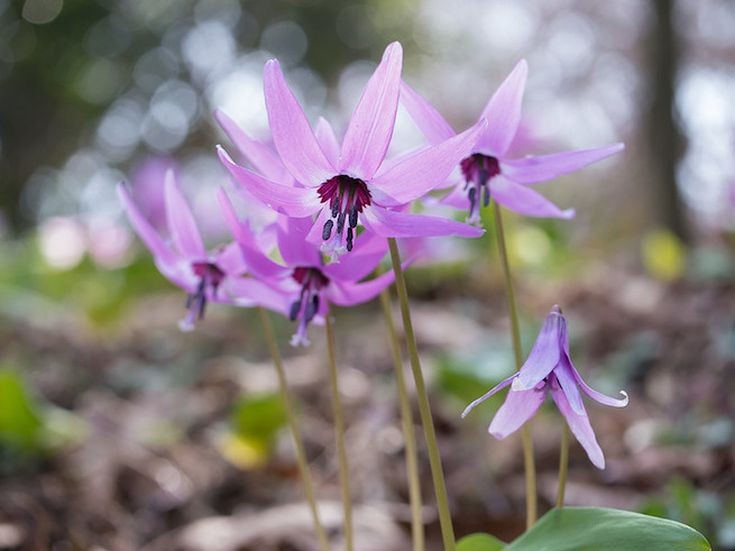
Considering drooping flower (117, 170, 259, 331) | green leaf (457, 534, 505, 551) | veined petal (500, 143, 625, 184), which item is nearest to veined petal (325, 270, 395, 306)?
drooping flower (117, 170, 259, 331)

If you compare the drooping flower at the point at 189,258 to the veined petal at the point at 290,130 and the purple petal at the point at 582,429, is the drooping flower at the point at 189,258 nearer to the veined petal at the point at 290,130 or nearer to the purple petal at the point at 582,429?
the veined petal at the point at 290,130

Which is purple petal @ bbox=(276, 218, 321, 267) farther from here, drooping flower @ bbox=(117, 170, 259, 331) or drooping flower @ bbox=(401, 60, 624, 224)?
drooping flower @ bbox=(401, 60, 624, 224)

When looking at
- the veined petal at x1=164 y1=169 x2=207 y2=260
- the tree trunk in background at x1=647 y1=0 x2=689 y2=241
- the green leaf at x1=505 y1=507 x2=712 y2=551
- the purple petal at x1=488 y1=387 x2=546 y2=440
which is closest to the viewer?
the green leaf at x1=505 y1=507 x2=712 y2=551

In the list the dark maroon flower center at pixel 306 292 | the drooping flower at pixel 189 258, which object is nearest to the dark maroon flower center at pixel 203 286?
the drooping flower at pixel 189 258

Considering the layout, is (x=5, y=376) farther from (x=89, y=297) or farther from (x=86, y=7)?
(x=86, y=7)

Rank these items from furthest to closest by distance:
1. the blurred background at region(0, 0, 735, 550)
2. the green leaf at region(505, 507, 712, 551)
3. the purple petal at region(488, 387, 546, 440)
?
the blurred background at region(0, 0, 735, 550)
the purple petal at region(488, 387, 546, 440)
the green leaf at region(505, 507, 712, 551)
